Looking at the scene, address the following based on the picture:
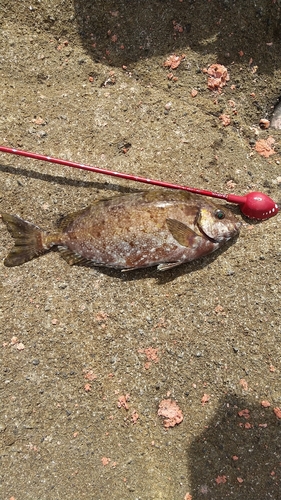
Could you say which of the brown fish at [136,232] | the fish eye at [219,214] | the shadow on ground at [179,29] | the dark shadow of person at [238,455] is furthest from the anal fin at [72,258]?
the shadow on ground at [179,29]

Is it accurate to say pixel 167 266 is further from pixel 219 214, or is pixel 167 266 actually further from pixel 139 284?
pixel 219 214

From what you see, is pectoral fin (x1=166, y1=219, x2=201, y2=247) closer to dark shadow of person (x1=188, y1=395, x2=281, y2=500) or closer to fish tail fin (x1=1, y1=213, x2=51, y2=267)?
fish tail fin (x1=1, y1=213, x2=51, y2=267)

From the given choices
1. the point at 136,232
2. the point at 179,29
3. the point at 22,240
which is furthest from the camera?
the point at 179,29

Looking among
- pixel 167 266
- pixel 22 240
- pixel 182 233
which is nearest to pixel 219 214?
pixel 182 233

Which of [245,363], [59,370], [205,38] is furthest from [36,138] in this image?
[245,363]

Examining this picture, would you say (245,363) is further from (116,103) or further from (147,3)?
(147,3)

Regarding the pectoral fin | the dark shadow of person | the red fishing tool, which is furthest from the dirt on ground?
the pectoral fin
